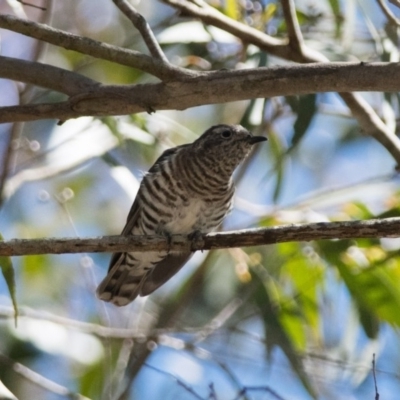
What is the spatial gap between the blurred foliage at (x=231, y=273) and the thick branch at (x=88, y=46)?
2.90 ft

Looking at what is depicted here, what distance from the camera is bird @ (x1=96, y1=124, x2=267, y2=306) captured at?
156 inches

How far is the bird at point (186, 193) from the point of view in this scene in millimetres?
3969

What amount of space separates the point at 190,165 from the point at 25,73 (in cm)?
140

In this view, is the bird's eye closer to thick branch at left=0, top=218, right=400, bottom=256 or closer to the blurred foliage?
the blurred foliage

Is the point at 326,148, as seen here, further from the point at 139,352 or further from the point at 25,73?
the point at 25,73

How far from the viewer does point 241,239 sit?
8.61 feet

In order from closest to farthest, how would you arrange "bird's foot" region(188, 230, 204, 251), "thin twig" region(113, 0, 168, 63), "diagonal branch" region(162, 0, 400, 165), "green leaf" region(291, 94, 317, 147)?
"thin twig" region(113, 0, 168, 63), "bird's foot" region(188, 230, 204, 251), "diagonal branch" region(162, 0, 400, 165), "green leaf" region(291, 94, 317, 147)

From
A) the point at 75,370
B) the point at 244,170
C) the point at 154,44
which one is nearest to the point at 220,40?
the point at 244,170

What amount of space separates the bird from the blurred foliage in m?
0.18

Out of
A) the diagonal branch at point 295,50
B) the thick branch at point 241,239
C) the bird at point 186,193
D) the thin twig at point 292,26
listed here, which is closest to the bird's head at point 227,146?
the bird at point 186,193

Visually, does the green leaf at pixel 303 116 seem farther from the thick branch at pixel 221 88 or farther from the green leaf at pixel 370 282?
the thick branch at pixel 221 88

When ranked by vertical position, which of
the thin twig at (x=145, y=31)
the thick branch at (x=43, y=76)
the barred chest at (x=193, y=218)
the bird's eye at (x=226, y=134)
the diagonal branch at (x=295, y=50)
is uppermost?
the diagonal branch at (x=295, y=50)

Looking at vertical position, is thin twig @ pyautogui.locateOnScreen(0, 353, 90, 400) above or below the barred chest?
below

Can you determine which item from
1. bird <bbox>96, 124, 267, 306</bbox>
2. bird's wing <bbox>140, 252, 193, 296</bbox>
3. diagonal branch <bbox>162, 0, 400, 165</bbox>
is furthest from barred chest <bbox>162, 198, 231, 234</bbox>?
diagonal branch <bbox>162, 0, 400, 165</bbox>
